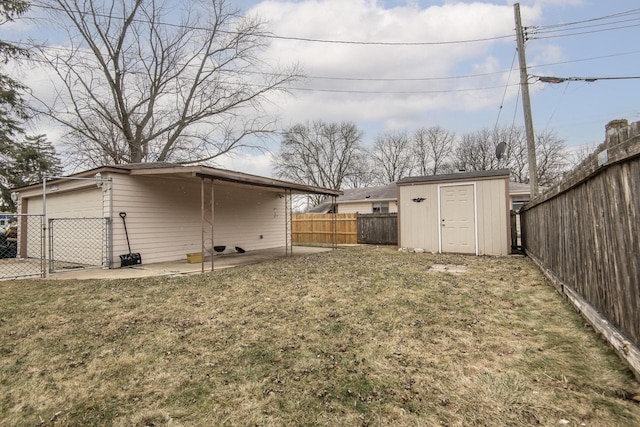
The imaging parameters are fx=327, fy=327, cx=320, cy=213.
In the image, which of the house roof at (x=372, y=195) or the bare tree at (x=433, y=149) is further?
the bare tree at (x=433, y=149)

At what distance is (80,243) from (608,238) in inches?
414

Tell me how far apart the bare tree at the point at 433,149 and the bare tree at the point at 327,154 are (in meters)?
6.02

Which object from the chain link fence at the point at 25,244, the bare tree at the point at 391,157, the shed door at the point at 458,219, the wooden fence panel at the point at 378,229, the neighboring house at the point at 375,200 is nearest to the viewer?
the shed door at the point at 458,219

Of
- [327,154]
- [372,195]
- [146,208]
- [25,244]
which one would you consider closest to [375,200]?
[372,195]

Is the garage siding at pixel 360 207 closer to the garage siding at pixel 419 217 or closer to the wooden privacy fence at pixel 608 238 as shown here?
the garage siding at pixel 419 217

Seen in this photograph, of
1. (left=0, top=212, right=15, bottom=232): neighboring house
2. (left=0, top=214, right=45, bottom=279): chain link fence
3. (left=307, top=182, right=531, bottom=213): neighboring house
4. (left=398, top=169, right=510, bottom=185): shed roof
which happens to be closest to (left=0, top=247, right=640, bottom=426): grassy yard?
(left=0, top=212, right=15, bottom=232): neighboring house

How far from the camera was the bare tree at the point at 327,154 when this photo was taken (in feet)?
102

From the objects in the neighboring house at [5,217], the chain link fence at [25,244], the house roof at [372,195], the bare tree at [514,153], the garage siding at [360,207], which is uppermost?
the bare tree at [514,153]

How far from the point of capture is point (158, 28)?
52.0 feet

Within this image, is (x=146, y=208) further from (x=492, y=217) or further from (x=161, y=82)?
(x=161, y=82)

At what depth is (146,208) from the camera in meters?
8.53

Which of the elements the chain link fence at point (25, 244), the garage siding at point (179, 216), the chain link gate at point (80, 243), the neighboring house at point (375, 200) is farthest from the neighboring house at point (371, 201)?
the chain link fence at point (25, 244)

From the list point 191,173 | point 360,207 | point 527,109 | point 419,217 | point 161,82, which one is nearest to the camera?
point 191,173

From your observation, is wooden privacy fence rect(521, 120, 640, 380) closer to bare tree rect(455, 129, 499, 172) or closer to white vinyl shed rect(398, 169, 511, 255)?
white vinyl shed rect(398, 169, 511, 255)
